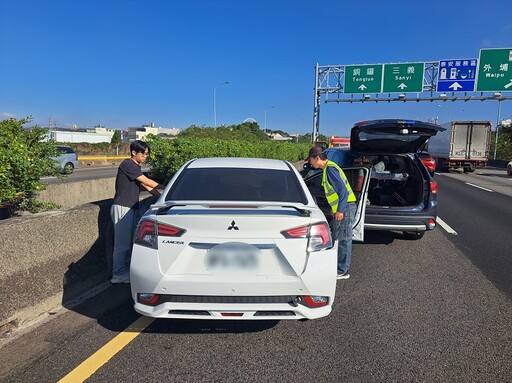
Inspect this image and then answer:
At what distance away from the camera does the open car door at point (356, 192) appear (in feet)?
17.3

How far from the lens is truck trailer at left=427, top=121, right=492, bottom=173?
27.2 m

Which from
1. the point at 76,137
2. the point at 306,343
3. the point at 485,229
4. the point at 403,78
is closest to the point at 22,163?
the point at 306,343

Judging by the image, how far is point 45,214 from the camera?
393cm

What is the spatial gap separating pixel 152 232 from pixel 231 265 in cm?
67

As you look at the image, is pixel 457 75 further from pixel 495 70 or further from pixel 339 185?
pixel 339 185

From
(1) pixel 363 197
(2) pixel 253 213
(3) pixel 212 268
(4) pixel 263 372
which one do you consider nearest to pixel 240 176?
(2) pixel 253 213

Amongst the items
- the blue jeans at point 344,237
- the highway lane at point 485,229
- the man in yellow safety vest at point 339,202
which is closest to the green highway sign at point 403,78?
the highway lane at point 485,229

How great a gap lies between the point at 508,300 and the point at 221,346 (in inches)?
128

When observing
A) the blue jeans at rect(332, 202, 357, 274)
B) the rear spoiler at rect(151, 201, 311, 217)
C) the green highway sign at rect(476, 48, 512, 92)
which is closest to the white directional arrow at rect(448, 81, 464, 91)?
the green highway sign at rect(476, 48, 512, 92)

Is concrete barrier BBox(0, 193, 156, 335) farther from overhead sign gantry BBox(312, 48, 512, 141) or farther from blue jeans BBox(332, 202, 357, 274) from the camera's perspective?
overhead sign gantry BBox(312, 48, 512, 141)

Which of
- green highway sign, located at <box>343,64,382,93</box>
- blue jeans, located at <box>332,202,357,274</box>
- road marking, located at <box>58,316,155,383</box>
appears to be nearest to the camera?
road marking, located at <box>58,316,155,383</box>

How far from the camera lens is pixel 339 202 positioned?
15.0 feet

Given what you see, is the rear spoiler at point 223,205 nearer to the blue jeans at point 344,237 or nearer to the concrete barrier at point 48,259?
the concrete barrier at point 48,259

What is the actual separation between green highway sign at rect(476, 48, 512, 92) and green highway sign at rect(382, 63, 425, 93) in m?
3.52
